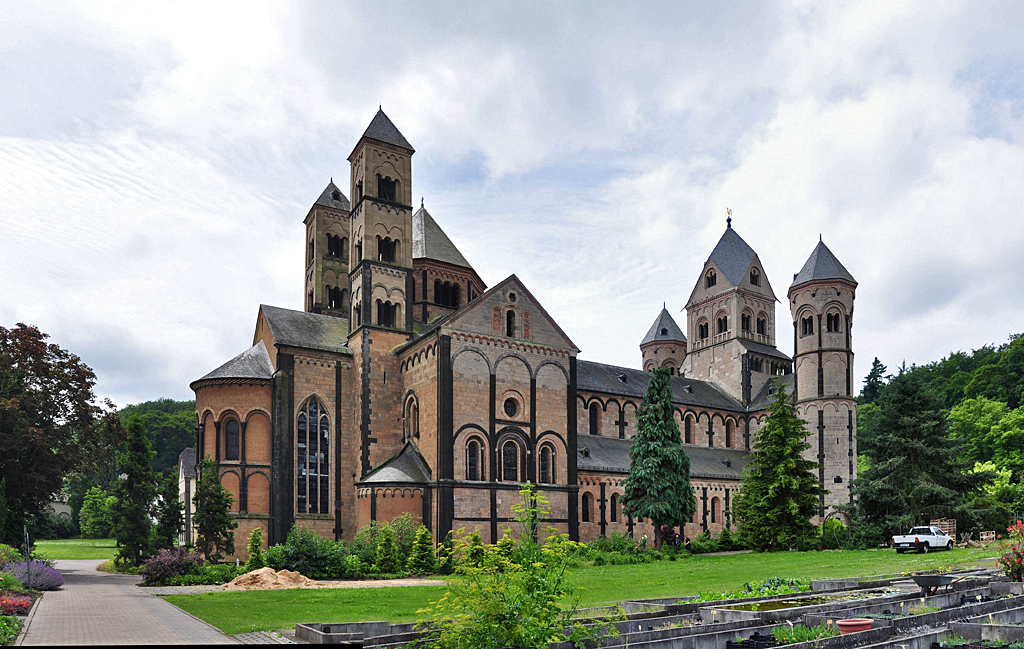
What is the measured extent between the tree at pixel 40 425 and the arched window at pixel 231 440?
17.3ft

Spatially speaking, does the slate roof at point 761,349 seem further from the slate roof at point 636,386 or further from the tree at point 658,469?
the tree at point 658,469

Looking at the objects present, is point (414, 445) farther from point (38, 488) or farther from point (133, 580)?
point (38, 488)

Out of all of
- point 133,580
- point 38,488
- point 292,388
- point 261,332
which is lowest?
point 133,580

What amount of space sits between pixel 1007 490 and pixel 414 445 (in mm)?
40078

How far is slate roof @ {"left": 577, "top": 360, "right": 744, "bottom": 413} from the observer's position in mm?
57375

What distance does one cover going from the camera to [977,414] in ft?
244

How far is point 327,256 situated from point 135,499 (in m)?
22.1

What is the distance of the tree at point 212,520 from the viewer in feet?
122

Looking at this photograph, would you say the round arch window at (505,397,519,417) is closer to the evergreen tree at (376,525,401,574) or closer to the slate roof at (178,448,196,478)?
the evergreen tree at (376,525,401,574)

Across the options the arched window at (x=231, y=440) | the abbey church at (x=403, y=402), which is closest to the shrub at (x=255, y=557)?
the abbey church at (x=403, y=402)

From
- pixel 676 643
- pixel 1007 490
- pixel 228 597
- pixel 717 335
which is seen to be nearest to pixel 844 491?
pixel 1007 490

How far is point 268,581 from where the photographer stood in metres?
30.5

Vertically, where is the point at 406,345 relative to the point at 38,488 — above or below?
above

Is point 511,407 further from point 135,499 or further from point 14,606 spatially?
point 14,606
